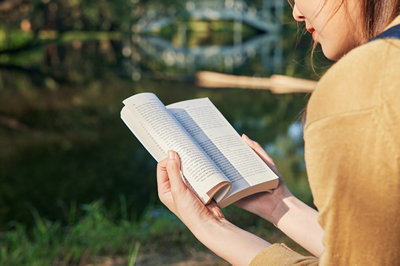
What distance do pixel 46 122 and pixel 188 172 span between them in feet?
19.3

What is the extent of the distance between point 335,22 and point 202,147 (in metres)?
0.54

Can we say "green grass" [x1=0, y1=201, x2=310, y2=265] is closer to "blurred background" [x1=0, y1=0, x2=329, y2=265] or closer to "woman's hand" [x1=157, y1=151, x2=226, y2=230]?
"blurred background" [x1=0, y1=0, x2=329, y2=265]

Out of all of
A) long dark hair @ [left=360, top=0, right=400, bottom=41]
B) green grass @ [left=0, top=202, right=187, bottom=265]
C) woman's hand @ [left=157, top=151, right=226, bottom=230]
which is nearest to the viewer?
long dark hair @ [left=360, top=0, right=400, bottom=41]

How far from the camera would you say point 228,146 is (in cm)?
132

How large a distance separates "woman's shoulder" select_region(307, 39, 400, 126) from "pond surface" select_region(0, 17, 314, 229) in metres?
1.00

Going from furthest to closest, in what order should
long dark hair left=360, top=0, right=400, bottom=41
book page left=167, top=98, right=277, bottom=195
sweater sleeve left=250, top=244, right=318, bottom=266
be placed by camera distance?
book page left=167, top=98, right=277, bottom=195 → sweater sleeve left=250, top=244, right=318, bottom=266 → long dark hair left=360, top=0, right=400, bottom=41

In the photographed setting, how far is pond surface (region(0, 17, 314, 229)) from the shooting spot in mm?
4105

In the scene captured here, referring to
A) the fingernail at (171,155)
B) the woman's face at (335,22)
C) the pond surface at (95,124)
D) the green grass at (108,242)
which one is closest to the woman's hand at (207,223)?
the fingernail at (171,155)

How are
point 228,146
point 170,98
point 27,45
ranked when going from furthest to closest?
point 27,45
point 170,98
point 228,146

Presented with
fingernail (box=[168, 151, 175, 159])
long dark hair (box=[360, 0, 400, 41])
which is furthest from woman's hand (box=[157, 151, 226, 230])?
long dark hair (box=[360, 0, 400, 41])

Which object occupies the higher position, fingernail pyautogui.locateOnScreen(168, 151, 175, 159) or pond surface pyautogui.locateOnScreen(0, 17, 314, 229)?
fingernail pyautogui.locateOnScreen(168, 151, 175, 159)

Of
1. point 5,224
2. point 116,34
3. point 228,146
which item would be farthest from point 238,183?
point 116,34

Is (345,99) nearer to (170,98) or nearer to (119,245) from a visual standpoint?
(119,245)

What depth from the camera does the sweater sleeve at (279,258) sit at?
978mm
